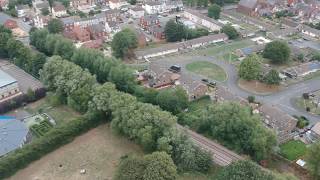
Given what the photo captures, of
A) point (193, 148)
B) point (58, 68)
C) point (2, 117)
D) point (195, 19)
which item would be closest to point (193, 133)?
point (193, 148)

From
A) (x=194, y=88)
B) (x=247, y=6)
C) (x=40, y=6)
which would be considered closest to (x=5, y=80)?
(x=194, y=88)

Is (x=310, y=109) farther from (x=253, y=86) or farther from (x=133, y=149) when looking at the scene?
(x=133, y=149)

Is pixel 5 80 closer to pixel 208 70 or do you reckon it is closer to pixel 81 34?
pixel 81 34

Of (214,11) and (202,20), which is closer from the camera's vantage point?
(202,20)

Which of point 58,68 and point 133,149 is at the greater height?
point 58,68

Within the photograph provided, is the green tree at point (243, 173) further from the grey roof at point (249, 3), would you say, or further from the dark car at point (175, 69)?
the grey roof at point (249, 3)

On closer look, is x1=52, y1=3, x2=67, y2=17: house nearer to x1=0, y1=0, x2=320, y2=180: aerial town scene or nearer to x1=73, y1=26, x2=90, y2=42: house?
x1=0, y1=0, x2=320, y2=180: aerial town scene
